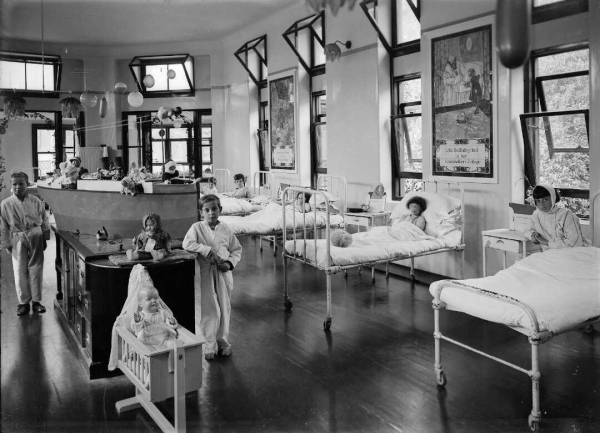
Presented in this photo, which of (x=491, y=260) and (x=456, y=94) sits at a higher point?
(x=456, y=94)

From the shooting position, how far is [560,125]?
480 cm

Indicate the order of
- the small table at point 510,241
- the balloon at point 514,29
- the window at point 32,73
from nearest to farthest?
1. the balloon at point 514,29
2. the small table at point 510,241
3. the window at point 32,73

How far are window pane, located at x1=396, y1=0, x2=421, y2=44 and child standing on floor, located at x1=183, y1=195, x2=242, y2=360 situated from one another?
394cm

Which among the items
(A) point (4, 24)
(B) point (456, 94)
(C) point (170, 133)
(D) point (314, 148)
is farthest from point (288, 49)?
(A) point (4, 24)

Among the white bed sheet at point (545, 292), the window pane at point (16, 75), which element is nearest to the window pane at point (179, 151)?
the window pane at point (16, 75)

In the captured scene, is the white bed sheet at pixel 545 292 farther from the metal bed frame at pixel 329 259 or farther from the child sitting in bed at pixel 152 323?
the child sitting in bed at pixel 152 323

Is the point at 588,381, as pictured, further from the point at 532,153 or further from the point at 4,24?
the point at 4,24

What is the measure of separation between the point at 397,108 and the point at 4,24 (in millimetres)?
5182

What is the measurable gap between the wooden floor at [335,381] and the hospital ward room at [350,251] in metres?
0.02

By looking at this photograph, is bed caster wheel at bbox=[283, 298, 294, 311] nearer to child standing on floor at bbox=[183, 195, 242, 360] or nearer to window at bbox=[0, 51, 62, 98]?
child standing on floor at bbox=[183, 195, 242, 360]

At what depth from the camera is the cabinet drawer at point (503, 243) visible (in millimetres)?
4719

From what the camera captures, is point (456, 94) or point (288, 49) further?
point (288, 49)

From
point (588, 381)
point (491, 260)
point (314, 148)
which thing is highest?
point (314, 148)

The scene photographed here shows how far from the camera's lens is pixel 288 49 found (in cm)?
871
